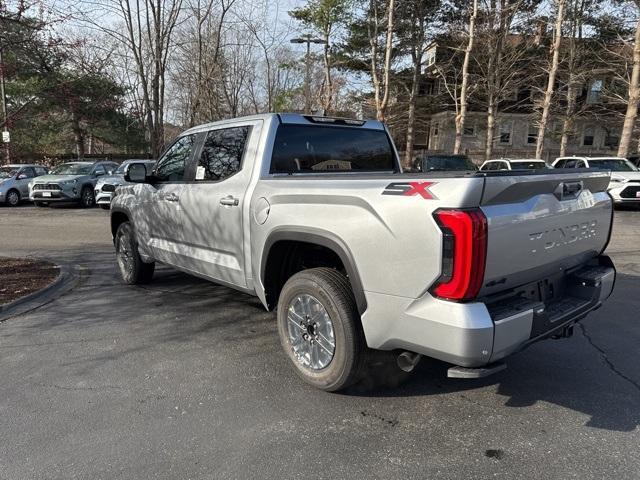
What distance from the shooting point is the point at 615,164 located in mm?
16031

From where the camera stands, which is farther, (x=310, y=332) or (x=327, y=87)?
(x=327, y=87)

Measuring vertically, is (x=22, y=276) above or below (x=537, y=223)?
below

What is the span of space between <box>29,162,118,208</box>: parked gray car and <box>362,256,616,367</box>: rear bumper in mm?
16774

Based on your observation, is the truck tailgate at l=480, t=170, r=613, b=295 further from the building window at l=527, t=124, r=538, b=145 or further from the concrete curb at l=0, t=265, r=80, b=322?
the building window at l=527, t=124, r=538, b=145

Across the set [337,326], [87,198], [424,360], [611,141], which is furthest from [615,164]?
[611,141]

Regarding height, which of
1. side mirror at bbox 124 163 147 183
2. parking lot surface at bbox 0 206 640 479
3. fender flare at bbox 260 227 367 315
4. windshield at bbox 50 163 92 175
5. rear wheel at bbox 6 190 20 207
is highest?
side mirror at bbox 124 163 147 183

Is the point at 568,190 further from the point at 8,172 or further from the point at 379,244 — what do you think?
the point at 8,172

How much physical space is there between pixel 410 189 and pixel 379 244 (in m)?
0.37

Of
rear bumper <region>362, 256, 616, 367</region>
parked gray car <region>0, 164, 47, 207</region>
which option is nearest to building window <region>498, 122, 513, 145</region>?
parked gray car <region>0, 164, 47, 207</region>

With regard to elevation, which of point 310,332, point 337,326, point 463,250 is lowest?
point 310,332

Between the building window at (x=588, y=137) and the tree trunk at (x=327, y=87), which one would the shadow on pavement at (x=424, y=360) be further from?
the building window at (x=588, y=137)

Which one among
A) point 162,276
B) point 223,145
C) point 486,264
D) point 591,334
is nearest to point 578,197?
point 486,264

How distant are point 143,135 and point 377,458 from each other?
1385 inches

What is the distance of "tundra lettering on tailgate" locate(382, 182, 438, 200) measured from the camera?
253 cm
